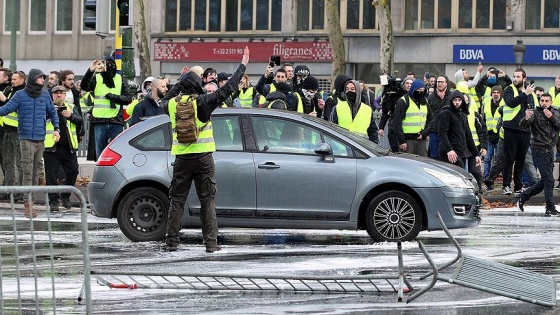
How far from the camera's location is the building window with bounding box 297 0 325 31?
5381cm

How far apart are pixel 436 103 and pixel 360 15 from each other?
32440 millimetres

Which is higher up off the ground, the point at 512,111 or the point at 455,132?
the point at 512,111

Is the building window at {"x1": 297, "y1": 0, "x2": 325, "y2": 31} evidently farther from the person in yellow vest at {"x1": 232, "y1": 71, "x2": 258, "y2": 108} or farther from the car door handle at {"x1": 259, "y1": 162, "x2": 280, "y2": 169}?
the car door handle at {"x1": 259, "y1": 162, "x2": 280, "y2": 169}

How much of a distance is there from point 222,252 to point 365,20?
131 feet

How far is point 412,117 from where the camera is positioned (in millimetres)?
19969

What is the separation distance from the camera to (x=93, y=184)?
49.9ft

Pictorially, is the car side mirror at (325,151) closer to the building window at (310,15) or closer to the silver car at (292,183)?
the silver car at (292,183)

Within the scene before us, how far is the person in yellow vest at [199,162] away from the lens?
44.9ft

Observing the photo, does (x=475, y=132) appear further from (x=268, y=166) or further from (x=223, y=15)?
(x=223, y=15)

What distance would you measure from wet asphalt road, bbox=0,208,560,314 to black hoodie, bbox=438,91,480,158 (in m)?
1.04

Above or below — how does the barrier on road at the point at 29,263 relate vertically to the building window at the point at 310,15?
below

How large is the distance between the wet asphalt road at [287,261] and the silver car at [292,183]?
0.28 m

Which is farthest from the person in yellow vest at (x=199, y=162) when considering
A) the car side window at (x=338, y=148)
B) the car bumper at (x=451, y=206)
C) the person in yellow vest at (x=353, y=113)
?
the person in yellow vest at (x=353, y=113)

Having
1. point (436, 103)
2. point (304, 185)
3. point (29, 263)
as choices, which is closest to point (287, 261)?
point (304, 185)
